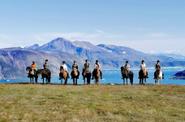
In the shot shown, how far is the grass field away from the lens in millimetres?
31172

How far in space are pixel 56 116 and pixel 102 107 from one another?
522cm

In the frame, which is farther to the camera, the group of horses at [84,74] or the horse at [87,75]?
the horse at [87,75]

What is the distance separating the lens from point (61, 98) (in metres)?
41.3

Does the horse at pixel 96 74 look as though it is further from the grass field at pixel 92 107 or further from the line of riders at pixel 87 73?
the grass field at pixel 92 107

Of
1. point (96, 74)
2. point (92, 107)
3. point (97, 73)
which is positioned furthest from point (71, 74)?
point (92, 107)

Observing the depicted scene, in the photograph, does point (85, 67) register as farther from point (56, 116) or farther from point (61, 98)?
point (56, 116)

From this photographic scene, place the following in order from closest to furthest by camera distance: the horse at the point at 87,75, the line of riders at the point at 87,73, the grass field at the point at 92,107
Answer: the grass field at the point at 92,107 → the line of riders at the point at 87,73 → the horse at the point at 87,75

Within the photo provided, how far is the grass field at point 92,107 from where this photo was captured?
3117 centimetres

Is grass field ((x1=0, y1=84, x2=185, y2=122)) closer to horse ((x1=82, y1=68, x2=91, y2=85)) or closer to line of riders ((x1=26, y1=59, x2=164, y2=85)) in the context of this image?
line of riders ((x1=26, y1=59, x2=164, y2=85))

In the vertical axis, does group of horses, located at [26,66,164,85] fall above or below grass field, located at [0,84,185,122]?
above

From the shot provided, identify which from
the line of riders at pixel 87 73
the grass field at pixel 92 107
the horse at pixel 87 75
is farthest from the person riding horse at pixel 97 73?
the grass field at pixel 92 107

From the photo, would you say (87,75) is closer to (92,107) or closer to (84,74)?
(84,74)

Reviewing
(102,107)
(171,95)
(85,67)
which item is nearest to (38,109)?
(102,107)

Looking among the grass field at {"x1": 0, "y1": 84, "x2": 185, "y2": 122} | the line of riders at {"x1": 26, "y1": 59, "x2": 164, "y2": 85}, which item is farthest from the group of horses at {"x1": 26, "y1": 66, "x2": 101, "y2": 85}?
the grass field at {"x1": 0, "y1": 84, "x2": 185, "y2": 122}
